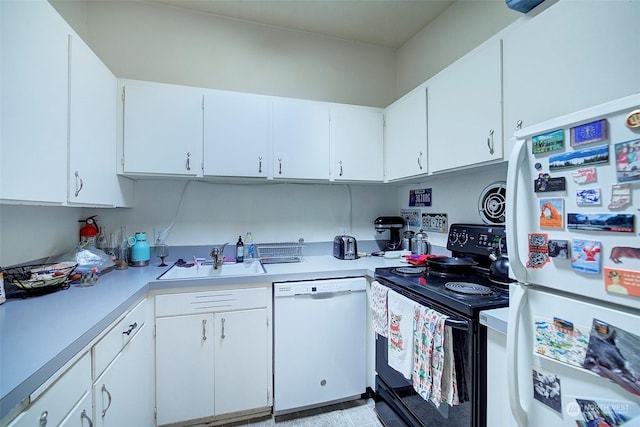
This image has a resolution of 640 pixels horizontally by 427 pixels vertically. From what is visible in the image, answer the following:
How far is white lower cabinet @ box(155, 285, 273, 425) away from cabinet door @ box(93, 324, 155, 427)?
0.22 feet

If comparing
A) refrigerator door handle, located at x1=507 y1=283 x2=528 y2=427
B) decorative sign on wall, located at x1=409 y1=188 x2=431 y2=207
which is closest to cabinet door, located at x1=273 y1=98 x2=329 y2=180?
decorative sign on wall, located at x1=409 y1=188 x2=431 y2=207

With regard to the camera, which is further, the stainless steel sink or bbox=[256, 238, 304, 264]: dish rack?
bbox=[256, 238, 304, 264]: dish rack

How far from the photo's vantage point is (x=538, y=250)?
796 millimetres

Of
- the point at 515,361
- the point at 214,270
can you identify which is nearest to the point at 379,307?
the point at 515,361

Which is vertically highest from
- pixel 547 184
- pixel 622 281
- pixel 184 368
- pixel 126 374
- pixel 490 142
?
pixel 490 142

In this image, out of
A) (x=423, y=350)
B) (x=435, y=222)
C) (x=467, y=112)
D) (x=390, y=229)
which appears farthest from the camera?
(x=390, y=229)

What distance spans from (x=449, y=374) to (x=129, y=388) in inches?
57.1

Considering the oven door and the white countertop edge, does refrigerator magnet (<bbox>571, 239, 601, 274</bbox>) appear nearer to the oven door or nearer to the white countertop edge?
the white countertop edge

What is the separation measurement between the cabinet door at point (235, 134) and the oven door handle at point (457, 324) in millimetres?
1475

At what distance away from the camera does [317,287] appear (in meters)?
1.74

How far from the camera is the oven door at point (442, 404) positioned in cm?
102

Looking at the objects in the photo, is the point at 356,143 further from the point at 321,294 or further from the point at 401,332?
the point at 401,332

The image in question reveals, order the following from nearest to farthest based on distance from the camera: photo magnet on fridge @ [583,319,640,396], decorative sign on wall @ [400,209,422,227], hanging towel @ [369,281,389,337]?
photo magnet on fridge @ [583,319,640,396] → hanging towel @ [369,281,389,337] → decorative sign on wall @ [400,209,422,227]

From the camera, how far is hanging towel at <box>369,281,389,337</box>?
1.53 m
